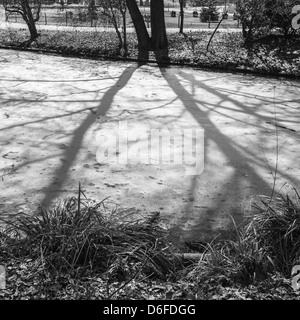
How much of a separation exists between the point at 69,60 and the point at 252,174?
9.86 metres

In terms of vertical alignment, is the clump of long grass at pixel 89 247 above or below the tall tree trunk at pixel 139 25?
below

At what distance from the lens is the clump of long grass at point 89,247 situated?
9.75 ft

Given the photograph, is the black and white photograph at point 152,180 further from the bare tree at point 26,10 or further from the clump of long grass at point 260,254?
the bare tree at point 26,10

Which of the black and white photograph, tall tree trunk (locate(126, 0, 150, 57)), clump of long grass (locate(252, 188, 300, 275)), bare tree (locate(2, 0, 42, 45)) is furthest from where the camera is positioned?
bare tree (locate(2, 0, 42, 45))

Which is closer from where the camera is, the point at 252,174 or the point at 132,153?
the point at 252,174

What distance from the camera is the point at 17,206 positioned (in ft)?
14.4

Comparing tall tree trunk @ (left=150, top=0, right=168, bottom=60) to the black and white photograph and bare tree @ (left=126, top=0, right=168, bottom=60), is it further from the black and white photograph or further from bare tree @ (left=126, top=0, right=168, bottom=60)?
the black and white photograph

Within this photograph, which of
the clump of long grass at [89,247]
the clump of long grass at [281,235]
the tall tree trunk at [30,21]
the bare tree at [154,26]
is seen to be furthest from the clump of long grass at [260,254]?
the tall tree trunk at [30,21]

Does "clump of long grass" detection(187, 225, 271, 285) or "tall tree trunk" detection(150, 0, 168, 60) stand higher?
"tall tree trunk" detection(150, 0, 168, 60)

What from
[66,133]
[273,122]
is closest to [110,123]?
[66,133]

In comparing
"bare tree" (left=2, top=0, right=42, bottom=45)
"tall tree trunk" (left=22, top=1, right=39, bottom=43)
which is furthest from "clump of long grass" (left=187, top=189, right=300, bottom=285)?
"tall tree trunk" (left=22, top=1, right=39, bottom=43)

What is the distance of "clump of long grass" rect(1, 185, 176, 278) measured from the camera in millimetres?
2973
